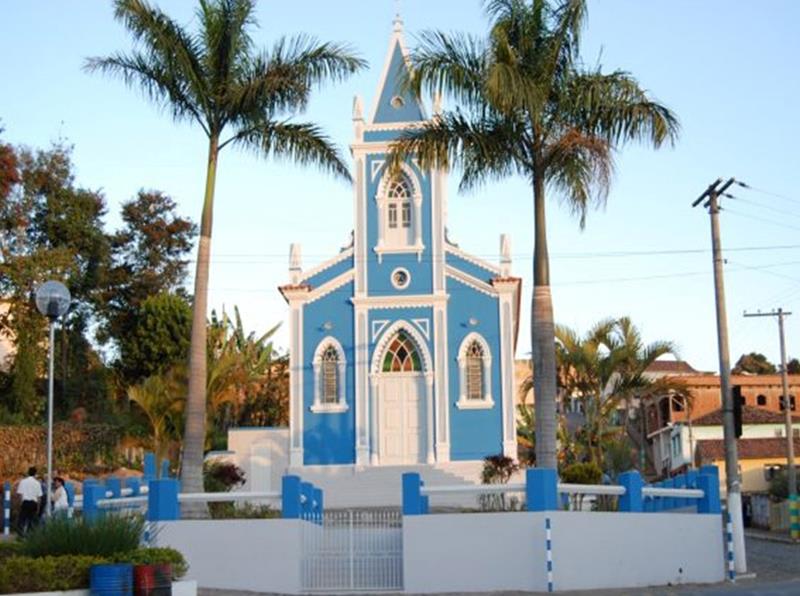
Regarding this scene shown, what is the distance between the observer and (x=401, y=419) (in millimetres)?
37031

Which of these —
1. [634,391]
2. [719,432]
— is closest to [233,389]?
[634,391]

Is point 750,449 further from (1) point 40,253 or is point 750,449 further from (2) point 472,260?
(1) point 40,253

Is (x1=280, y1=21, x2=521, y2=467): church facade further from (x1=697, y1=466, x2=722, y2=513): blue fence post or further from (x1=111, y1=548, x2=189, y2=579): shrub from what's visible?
(x1=111, y1=548, x2=189, y2=579): shrub

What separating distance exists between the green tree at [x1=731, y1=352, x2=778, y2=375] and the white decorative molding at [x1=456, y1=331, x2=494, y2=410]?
54.5 meters

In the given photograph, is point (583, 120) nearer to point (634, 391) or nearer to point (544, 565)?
point (544, 565)

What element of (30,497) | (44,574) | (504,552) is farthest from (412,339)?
(44,574)

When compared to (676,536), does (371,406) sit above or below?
above

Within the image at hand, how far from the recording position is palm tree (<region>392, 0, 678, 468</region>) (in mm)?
22062

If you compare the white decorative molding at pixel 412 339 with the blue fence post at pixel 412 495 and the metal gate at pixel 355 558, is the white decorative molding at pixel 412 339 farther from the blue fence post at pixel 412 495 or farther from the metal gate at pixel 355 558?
the blue fence post at pixel 412 495

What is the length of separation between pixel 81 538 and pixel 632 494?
9464 millimetres

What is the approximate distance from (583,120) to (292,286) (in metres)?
16.5

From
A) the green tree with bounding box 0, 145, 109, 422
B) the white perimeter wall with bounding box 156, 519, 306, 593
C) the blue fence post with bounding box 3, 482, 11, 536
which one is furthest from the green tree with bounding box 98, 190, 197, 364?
the white perimeter wall with bounding box 156, 519, 306, 593

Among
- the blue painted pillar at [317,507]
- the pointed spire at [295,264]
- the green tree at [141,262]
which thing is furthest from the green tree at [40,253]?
the blue painted pillar at [317,507]

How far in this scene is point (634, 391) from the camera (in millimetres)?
34438
